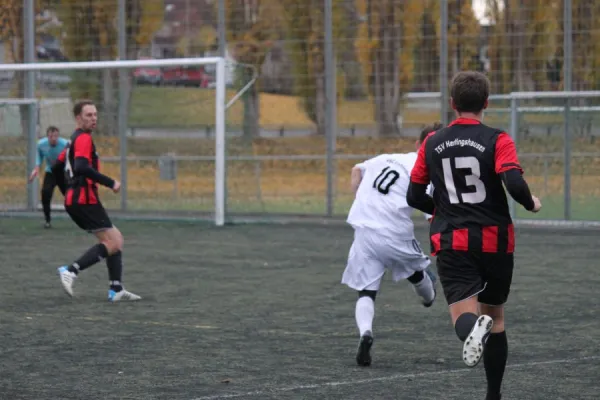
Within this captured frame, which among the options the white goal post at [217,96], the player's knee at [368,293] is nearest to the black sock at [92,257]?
the player's knee at [368,293]

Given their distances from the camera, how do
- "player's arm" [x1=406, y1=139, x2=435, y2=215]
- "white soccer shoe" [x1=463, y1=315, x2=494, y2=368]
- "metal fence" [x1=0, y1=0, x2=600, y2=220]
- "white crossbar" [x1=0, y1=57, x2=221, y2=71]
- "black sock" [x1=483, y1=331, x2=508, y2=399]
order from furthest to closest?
1. "metal fence" [x1=0, y1=0, x2=600, y2=220]
2. "white crossbar" [x1=0, y1=57, x2=221, y2=71]
3. "player's arm" [x1=406, y1=139, x2=435, y2=215]
4. "black sock" [x1=483, y1=331, x2=508, y2=399]
5. "white soccer shoe" [x1=463, y1=315, x2=494, y2=368]

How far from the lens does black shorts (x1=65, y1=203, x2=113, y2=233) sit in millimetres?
11258

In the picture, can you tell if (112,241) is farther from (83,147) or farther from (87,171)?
(83,147)

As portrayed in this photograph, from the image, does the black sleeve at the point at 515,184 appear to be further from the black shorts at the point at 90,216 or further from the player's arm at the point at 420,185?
the black shorts at the point at 90,216

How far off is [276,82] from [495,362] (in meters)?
18.0

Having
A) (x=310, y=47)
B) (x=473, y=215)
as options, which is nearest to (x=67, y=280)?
(x=473, y=215)

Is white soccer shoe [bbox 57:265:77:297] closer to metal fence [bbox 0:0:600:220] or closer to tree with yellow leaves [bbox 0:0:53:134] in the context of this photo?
metal fence [bbox 0:0:600:220]

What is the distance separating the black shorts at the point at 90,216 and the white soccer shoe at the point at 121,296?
0.60m

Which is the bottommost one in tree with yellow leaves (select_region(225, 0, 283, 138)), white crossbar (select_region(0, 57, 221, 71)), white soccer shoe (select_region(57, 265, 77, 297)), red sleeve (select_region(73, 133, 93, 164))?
white soccer shoe (select_region(57, 265, 77, 297))

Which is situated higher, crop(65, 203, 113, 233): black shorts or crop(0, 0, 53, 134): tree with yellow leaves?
crop(0, 0, 53, 134): tree with yellow leaves

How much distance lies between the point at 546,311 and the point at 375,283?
2.70 meters

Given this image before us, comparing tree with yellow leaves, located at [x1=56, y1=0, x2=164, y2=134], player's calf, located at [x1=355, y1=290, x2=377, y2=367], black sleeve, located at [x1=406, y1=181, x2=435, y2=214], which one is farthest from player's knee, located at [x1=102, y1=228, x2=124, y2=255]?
tree with yellow leaves, located at [x1=56, y1=0, x2=164, y2=134]

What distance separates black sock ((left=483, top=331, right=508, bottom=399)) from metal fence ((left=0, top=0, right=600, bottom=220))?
15459mm

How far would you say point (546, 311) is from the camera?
10.4 metres
